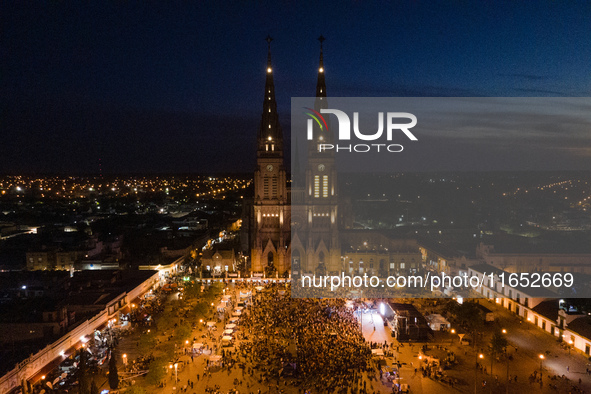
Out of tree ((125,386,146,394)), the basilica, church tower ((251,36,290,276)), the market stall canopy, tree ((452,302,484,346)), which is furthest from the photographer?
church tower ((251,36,290,276))

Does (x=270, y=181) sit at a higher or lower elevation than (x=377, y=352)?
higher

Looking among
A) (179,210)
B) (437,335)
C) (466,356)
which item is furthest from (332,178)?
(179,210)

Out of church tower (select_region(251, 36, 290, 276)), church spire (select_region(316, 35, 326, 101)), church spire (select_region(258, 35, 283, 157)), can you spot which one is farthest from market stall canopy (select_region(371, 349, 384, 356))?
church spire (select_region(316, 35, 326, 101))

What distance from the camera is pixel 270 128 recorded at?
5003cm

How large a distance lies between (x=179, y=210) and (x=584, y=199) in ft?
375

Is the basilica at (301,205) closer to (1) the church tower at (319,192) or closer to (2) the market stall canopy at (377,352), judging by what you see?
(1) the church tower at (319,192)

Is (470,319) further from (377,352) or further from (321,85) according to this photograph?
(321,85)

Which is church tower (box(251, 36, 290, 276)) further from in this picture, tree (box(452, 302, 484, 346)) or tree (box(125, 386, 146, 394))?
tree (box(125, 386, 146, 394))

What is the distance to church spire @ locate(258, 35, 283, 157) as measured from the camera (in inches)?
1967

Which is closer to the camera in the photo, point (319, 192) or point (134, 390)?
point (134, 390)

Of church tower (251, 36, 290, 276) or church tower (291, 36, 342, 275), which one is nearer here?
church tower (291, 36, 342, 275)

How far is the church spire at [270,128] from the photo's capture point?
4997 cm

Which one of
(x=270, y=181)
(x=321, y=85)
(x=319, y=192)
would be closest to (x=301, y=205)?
(x=319, y=192)

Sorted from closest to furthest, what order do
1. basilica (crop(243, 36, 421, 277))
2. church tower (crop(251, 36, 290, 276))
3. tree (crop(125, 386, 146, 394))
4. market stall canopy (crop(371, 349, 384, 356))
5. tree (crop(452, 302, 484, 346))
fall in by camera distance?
tree (crop(125, 386, 146, 394)) < market stall canopy (crop(371, 349, 384, 356)) < tree (crop(452, 302, 484, 346)) < basilica (crop(243, 36, 421, 277)) < church tower (crop(251, 36, 290, 276))
